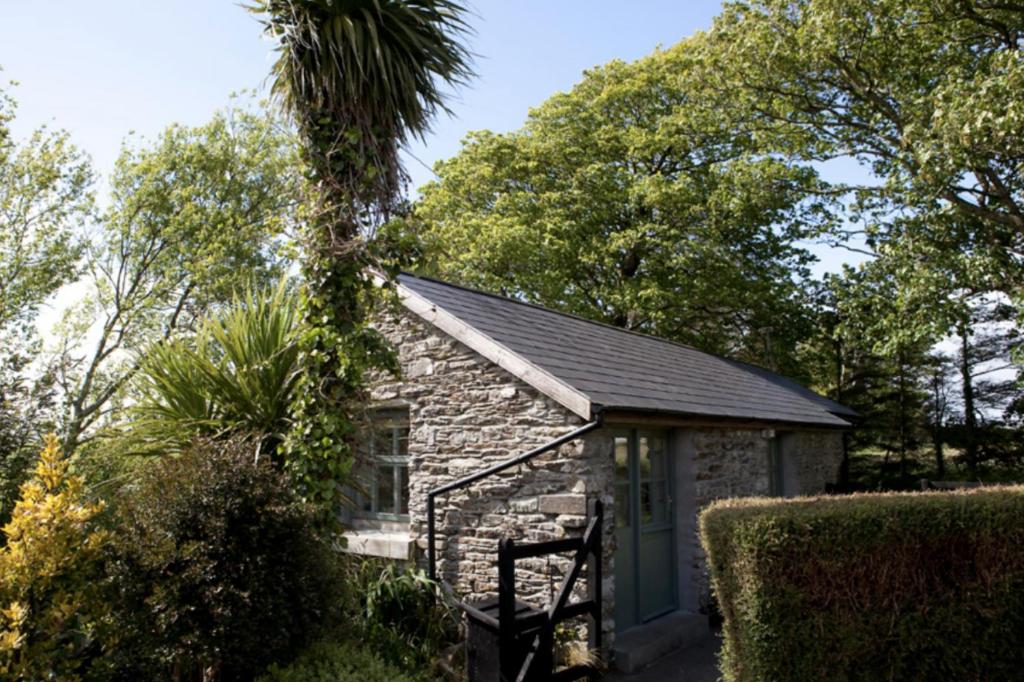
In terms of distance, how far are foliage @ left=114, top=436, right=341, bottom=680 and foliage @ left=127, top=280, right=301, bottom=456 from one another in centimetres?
134

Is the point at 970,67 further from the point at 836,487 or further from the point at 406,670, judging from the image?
the point at 406,670

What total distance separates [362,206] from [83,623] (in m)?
4.13

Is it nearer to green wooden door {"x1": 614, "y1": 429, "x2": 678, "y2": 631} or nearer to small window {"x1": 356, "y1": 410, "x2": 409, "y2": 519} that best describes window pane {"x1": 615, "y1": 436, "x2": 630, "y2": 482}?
green wooden door {"x1": 614, "y1": 429, "x2": 678, "y2": 631}

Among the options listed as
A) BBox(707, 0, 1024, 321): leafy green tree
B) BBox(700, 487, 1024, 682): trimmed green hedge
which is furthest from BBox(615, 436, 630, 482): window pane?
BBox(707, 0, 1024, 321): leafy green tree

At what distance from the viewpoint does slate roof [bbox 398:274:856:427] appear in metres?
7.80

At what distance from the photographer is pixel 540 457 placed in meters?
7.37

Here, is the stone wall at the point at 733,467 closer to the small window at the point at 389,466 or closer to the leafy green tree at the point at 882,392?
the small window at the point at 389,466

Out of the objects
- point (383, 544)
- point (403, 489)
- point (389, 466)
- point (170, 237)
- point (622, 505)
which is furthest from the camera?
point (170, 237)

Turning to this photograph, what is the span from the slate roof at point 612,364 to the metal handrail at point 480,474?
318mm

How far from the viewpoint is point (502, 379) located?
25.6 ft

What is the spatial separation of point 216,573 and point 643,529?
5.23 meters

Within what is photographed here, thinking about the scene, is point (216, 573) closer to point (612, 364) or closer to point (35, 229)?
point (612, 364)

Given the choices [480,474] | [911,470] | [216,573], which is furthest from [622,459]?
[911,470]

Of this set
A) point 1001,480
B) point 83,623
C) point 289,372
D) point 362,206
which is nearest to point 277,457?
point 289,372
